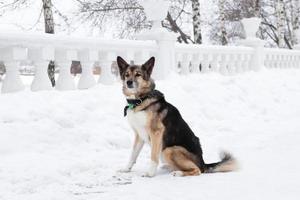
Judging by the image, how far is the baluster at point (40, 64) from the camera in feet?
21.5

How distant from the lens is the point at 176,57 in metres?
9.70

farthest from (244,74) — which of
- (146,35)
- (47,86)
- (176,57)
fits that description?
(47,86)

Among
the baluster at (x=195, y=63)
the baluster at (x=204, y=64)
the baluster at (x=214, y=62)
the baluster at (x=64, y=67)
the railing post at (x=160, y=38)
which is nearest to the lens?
the baluster at (x=64, y=67)

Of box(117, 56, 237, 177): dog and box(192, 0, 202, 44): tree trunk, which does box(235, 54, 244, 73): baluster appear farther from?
box(117, 56, 237, 177): dog

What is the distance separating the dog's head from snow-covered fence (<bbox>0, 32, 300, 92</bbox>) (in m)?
1.85

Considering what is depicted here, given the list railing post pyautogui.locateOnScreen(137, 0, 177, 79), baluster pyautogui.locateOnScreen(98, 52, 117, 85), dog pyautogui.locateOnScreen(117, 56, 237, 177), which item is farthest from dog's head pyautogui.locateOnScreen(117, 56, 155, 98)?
railing post pyautogui.locateOnScreen(137, 0, 177, 79)

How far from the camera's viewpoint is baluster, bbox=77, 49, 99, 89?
7348 millimetres

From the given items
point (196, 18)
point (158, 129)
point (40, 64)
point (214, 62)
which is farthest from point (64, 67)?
point (196, 18)

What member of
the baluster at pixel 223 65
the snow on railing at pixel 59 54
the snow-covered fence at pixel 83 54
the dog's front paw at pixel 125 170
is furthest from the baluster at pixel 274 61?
the dog's front paw at pixel 125 170

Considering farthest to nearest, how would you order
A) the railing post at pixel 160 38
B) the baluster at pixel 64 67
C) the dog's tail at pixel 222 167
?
the railing post at pixel 160 38 < the baluster at pixel 64 67 < the dog's tail at pixel 222 167

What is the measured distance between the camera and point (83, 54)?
7359 millimetres

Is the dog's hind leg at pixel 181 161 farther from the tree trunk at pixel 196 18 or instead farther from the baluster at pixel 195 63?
the tree trunk at pixel 196 18

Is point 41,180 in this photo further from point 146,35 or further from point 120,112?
point 146,35

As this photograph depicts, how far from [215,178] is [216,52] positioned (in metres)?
6.90
